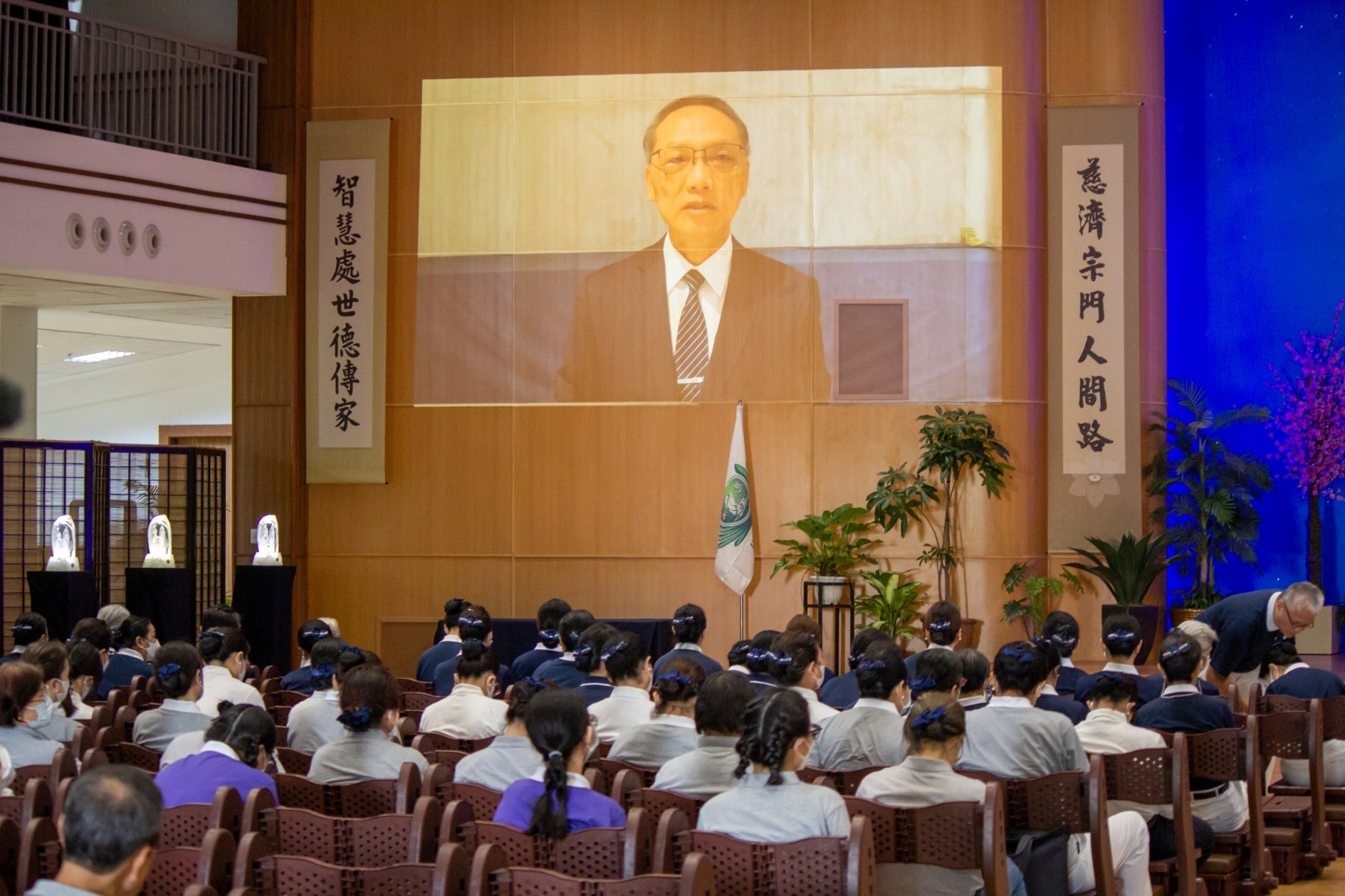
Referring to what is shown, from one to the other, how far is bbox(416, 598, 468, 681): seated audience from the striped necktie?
12.1ft

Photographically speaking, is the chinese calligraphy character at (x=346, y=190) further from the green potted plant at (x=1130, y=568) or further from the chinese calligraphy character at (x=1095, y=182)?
the green potted plant at (x=1130, y=568)

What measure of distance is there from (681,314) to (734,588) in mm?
2273

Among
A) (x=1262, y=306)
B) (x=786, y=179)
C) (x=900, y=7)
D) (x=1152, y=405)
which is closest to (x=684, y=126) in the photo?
(x=786, y=179)

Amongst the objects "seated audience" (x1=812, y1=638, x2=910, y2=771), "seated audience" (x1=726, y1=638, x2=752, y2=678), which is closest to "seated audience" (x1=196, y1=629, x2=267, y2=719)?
"seated audience" (x1=726, y1=638, x2=752, y2=678)

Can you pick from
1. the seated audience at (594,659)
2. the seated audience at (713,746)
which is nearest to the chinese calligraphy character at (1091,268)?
the seated audience at (594,659)

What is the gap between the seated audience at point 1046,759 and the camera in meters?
4.43

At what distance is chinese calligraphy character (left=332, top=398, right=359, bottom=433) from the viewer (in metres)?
11.5

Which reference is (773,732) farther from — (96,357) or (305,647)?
(96,357)

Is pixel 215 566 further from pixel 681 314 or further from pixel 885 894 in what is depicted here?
pixel 885 894

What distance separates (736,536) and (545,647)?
3963 mm

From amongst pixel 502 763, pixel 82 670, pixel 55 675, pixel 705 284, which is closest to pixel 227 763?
pixel 502 763

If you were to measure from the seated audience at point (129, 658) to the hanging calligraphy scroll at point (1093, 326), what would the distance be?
6776mm

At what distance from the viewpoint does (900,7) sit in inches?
443

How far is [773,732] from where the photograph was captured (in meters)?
3.43
